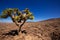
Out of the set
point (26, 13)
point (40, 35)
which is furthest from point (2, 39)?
point (40, 35)

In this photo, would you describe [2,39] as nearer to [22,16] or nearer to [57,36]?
[22,16]

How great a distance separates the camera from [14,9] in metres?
Answer: 16.0

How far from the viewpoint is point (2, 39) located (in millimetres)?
16453

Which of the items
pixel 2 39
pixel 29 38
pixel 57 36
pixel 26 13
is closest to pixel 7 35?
pixel 2 39

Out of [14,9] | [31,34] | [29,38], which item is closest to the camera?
[14,9]

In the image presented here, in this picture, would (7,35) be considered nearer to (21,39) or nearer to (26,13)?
(21,39)

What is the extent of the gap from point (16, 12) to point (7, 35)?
4.37 metres

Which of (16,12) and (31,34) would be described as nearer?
(16,12)

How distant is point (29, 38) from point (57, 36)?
5.71 metres

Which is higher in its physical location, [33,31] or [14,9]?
[14,9]

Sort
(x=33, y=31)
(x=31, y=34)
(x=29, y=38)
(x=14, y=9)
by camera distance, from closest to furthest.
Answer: (x=14, y=9)
(x=29, y=38)
(x=31, y=34)
(x=33, y=31)

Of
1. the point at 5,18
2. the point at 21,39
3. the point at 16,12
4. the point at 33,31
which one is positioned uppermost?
the point at 16,12

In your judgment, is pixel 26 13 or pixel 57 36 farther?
pixel 57 36

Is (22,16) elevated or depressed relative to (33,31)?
elevated
